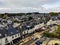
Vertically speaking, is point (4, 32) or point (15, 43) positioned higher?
point (4, 32)

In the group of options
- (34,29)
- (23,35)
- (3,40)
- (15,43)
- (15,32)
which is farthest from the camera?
(34,29)

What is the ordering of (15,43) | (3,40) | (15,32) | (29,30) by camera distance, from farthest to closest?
(29,30)
(15,32)
(15,43)
(3,40)

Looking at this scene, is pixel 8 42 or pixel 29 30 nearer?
pixel 8 42

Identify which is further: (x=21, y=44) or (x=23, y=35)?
(x=23, y=35)

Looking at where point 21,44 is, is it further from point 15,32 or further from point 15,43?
point 15,32

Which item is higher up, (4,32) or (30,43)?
(4,32)

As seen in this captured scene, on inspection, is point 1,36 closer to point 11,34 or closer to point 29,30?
point 11,34

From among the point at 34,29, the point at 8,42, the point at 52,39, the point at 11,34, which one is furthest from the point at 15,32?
the point at 34,29

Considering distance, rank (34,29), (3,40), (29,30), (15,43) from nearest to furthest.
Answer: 1. (3,40)
2. (15,43)
3. (29,30)
4. (34,29)

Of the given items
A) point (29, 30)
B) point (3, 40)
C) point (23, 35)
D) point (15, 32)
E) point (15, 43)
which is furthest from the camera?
point (29, 30)

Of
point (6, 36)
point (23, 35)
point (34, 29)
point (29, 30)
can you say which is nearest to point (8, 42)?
point (6, 36)
